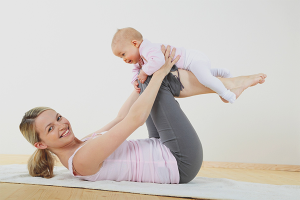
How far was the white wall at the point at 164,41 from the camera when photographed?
3346mm

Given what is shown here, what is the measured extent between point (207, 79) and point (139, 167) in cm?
72

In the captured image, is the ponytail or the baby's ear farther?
the baby's ear

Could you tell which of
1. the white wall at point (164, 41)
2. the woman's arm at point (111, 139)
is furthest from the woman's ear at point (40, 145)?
the white wall at point (164, 41)

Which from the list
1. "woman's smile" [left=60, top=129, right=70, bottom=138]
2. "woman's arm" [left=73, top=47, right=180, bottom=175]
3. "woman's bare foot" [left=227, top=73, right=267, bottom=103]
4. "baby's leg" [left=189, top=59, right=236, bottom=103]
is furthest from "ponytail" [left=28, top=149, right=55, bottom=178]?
"woman's bare foot" [left=227, top=73, right=267, bottom=103]

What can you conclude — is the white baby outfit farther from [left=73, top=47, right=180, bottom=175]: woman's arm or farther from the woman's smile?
the woman's smile

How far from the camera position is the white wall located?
11.0 ft

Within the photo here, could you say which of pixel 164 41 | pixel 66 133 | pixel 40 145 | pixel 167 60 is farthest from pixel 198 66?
pixel 164 41

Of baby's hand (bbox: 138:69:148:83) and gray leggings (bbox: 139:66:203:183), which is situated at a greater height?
baby's hand (bbox: 138:69:148:83)

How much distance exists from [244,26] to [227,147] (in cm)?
163

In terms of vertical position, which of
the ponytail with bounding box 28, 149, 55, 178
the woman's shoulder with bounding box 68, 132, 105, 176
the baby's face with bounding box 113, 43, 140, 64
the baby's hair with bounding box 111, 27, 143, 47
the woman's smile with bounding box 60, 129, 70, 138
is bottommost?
the ponytail with bounding box 28, 149, 55, 178

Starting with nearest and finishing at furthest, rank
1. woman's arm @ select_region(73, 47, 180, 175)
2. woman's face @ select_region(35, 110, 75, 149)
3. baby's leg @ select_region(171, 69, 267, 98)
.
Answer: woman's arm @ select_region(73, 47, 180, 175)
woman's face @ select_region(35, 110, 75, 149)
baby's leg @ select_region(171, 69, 267, 98)

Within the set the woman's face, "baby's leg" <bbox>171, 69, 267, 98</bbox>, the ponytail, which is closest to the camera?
the woman's face

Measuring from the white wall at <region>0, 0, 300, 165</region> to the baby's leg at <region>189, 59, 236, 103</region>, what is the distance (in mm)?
1731

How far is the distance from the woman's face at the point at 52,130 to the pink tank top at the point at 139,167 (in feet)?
Answer: 0.76
